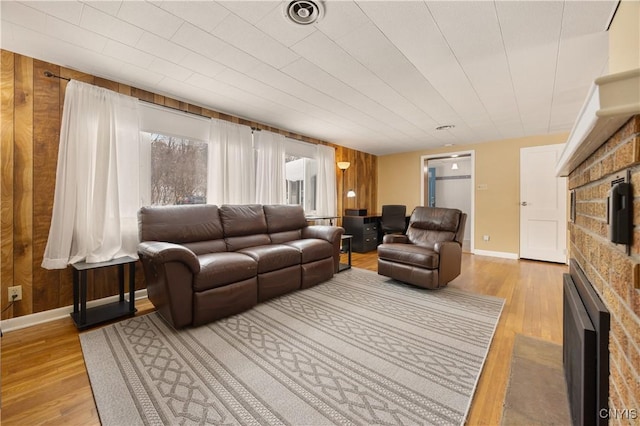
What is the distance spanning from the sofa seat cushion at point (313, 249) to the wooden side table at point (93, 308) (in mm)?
1640

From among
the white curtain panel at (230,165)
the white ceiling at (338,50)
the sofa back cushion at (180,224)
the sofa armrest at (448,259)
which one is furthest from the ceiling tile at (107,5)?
the sofa armrest at (448,259)

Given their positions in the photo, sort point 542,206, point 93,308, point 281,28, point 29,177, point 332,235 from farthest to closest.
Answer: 1. point 542,206
2. point 332,235
3. point 93,308
4. point 29,177
5. point 281,28

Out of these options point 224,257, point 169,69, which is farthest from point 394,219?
point 169,69

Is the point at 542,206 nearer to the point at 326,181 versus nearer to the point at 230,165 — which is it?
the point at 326,181

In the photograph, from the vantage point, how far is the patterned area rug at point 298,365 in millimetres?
1295

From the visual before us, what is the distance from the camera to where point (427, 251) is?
118 inches

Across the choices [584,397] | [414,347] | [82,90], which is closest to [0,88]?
[82,90]

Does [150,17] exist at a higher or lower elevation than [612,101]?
higher

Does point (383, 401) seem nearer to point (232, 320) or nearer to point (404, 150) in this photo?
point (232, 320)

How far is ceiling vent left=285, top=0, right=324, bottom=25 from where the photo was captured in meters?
1.61

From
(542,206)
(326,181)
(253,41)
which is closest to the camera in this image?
(253,41)

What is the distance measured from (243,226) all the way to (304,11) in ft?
7.51

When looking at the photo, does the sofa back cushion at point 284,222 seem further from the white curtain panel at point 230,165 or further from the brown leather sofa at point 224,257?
the white curtain panel at point 230,165

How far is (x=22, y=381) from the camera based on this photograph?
1.54 m
